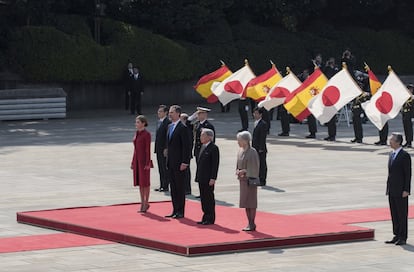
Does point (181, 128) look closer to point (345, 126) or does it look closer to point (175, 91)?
point (345, 126)

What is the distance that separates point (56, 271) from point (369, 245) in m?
4.67

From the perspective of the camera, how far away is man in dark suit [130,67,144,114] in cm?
4250

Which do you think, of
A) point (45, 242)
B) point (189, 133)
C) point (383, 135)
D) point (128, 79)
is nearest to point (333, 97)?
point (383, 135)

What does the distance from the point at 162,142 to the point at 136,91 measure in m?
19.8

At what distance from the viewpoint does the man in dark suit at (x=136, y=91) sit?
42500mm

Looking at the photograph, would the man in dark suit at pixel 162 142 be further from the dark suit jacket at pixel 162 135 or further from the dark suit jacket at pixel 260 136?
the dark suit jacket at pixel 260 136

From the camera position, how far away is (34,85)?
4288 cm

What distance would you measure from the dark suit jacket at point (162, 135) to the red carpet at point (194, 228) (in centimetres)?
200

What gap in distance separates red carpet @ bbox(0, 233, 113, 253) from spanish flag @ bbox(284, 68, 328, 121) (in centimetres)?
1459

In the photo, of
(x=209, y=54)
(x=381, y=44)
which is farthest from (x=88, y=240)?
(x=381, y=44)

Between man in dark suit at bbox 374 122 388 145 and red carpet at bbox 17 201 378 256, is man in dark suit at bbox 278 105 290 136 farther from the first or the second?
red carpet at bbox 17 201 378 256

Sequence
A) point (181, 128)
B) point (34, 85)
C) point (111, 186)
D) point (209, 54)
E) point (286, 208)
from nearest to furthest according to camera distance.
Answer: point (181, 128) → point (286, 208) → point (111, 186) → point (34, 85) → point (209, 54)

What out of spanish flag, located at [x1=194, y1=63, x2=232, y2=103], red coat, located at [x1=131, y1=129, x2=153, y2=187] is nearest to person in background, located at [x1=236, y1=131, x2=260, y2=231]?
red coat, located at [x1=131, y1=129, x2=153, y2=187]

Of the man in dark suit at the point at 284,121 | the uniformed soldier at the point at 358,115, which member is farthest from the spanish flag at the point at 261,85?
the uniformed soldier at the point at 358,115
